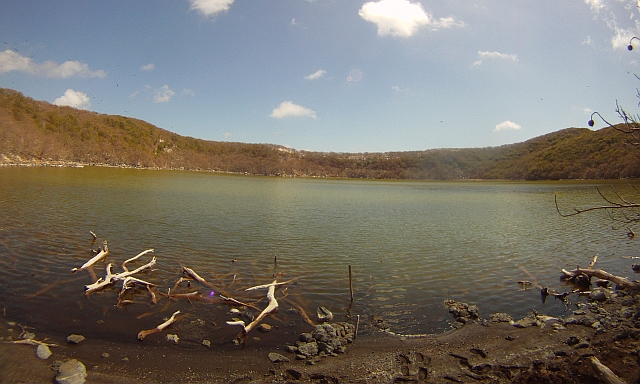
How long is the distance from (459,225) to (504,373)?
21326 millimetres

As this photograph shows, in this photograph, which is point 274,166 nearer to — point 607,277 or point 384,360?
point 607,277

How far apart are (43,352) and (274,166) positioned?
194 metres

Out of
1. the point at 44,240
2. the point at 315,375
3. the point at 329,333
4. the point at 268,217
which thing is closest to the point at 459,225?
the point at 268,217

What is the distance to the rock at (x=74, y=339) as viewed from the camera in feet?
25.2

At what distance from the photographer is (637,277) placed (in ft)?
45.6

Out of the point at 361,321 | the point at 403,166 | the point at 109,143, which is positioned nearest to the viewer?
the point at 361,321

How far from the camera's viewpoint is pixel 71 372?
6469 mm

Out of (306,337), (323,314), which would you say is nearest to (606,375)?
(306,337)

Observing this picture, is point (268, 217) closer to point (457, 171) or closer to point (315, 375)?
point (315, 375)

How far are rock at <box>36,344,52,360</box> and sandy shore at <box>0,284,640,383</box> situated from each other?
10 cm

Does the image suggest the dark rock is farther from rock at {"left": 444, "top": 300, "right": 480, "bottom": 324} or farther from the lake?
rock at {"left": 444, "top": 300, "right": 480, "bottom": 324}

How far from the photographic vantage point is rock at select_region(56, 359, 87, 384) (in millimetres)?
6177

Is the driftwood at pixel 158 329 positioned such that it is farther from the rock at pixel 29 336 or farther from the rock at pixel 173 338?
the rock at pixel 29 336

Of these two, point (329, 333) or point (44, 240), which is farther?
point (44, 240)
